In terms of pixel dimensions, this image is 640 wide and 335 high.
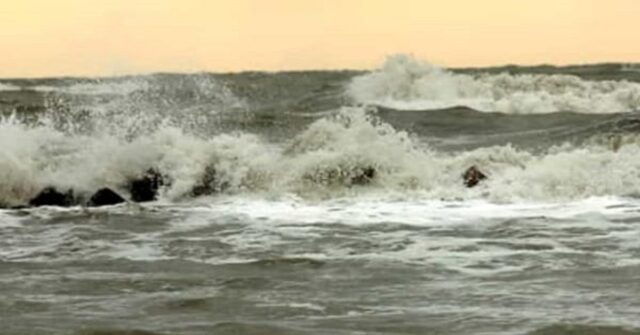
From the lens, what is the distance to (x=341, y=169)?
40.8 feet

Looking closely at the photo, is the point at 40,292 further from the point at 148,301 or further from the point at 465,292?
the point at 465,292

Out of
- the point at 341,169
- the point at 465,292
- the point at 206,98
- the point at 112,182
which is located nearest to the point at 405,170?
the point at 341,169

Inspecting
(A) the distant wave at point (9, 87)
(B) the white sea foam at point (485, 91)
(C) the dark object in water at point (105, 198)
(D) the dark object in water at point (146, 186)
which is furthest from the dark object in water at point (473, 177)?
(A) the distant wave at point (9, 87)

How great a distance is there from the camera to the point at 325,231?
28.5 ft

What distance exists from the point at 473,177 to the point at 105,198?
3.49 metres

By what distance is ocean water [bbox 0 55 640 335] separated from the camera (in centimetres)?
554

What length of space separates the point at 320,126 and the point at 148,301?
8.53 m

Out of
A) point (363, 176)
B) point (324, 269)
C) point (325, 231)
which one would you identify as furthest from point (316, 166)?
point (324, 269)

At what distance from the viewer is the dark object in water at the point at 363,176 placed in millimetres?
12102

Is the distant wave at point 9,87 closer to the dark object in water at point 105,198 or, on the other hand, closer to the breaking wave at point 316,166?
the breaking wave at point 316,166

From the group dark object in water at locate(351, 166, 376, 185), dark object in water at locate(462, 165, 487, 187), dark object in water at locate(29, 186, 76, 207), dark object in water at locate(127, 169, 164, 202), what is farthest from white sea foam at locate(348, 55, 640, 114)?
dark object in water at locate(29, 186, 76, 207)

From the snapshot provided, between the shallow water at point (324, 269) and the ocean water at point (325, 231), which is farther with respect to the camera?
the ocean water at point (325, 231)

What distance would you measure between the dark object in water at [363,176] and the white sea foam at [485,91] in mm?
10751

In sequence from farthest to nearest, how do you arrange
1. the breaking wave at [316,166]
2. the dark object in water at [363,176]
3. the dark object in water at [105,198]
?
the dark object in water at [363,176] → the breaking wave at [316,166] → the dark object in water at [105,198]
